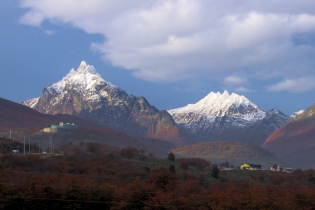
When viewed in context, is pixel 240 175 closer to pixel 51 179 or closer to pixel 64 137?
pixel 51 179

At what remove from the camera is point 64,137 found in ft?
620

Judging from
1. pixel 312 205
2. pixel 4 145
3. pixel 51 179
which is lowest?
pixel 312 205

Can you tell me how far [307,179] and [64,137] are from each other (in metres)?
91.9

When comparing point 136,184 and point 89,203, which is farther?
point 136,184

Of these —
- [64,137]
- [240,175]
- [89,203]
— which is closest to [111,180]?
[89,203]

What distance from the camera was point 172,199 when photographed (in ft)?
222

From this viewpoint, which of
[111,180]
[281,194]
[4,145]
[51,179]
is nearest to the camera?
[51,179]

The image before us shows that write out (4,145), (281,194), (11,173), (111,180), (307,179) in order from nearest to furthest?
1. (281,194)
2. (11,173)
3. (111,180)
4. (307,179)
5. (4,145)

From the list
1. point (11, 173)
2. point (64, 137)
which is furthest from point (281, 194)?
point (64, 137)

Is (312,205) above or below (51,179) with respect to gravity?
below

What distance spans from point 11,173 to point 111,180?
1649 centimetres

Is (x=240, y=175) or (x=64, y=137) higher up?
(x=64, y=137)

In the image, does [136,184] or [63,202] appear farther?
[136,184]

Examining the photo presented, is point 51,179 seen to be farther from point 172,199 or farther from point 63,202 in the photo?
point 172,199
